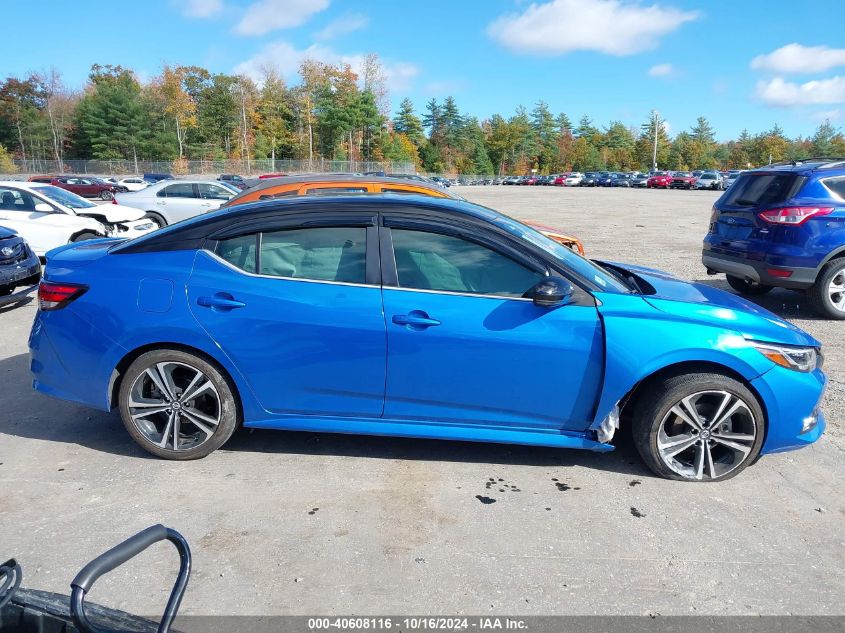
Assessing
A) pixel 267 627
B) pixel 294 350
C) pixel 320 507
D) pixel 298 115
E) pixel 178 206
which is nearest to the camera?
pixel 267 627

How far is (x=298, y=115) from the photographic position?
9106cm

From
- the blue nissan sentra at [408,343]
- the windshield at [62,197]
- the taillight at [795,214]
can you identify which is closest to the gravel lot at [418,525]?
the blue nissan sentra at [408,343]

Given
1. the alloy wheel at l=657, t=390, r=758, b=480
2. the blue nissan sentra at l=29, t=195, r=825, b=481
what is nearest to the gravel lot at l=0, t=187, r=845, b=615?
the alloy wheel at l=657, t=390, r=758, b=480

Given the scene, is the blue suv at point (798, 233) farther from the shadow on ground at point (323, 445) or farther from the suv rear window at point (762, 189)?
the shadow on ground at point (323, 445)

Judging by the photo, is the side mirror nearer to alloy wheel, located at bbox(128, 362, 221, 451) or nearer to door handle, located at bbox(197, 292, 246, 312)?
door handle, located at bbox(197, 292, 246, 312)

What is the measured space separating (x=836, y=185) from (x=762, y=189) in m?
0.76

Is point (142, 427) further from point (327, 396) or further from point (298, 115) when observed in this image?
point (298, 115)

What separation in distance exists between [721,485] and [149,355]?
3.47 m

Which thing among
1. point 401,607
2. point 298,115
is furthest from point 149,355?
point 298,115

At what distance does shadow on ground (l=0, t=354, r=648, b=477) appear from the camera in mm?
4043

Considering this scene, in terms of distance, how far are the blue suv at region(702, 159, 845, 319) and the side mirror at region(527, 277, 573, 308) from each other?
4.98 metres

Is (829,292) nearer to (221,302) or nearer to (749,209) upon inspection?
(749,209)

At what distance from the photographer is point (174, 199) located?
56.5ft

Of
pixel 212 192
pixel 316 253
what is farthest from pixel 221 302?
pixel 212 192
